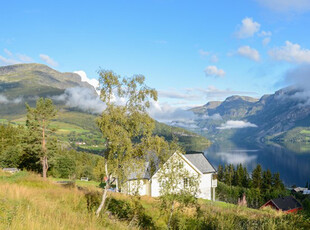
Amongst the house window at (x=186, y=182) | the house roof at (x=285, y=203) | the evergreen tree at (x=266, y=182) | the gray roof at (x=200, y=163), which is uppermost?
the house window at (x=186, y=182)

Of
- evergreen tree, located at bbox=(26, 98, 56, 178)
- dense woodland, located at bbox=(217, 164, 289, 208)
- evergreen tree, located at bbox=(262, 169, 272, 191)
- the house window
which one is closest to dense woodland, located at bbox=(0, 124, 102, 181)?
evergreen tree, located at bbox=(26, 98, 56, 178)

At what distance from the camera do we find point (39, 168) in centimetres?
5047

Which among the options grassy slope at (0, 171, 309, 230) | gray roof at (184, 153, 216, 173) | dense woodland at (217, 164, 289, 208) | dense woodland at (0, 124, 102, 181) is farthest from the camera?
dense woodland at (217, 164, 289, 208)

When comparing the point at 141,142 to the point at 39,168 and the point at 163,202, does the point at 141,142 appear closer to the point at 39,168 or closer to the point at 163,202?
the point at 163,202

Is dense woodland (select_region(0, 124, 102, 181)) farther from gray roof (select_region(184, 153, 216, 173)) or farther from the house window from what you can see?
gray roof (select_region(184, 153, 216, 173))

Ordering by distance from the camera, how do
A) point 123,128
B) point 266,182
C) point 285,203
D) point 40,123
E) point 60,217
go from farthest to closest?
point 266,182, point 285,203, point 40,123, point 123,128, point 60,217

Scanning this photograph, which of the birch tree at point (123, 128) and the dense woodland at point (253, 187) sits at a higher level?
the birch tree at point (123, 128)

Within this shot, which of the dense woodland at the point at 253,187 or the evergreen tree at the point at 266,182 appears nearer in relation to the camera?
the dense woodland at the point at 253,187

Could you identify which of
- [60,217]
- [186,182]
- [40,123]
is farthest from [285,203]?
[60,217]

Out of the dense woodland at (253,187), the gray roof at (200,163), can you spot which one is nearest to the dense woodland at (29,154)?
the gray roof at (200,163)

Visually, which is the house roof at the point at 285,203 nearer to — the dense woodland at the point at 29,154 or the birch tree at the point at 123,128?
the dense woodland at the point at 29,154

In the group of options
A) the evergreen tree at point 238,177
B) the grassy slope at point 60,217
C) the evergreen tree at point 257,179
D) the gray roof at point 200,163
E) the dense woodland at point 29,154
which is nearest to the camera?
the grassy slope at point 60,217

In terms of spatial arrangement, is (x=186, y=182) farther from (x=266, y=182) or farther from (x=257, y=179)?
(x=266, y=182)

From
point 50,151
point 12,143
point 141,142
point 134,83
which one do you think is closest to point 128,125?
point 141,142
